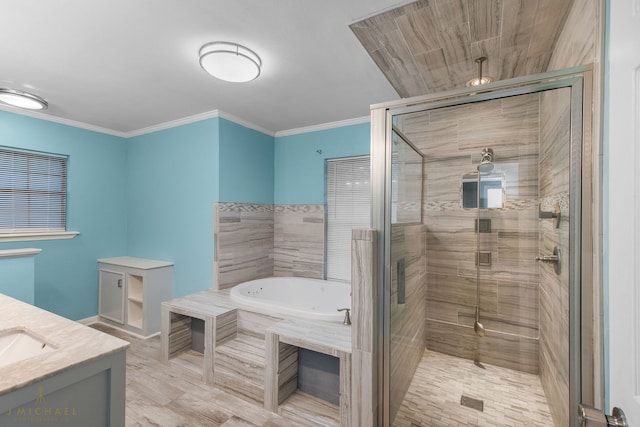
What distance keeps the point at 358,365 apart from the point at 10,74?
3.40 metres

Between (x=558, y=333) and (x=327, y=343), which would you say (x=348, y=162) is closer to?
(x=327, y=343)

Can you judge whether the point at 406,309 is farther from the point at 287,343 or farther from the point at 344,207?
the point at 344,207

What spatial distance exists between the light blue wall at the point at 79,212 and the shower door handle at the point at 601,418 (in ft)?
14.5

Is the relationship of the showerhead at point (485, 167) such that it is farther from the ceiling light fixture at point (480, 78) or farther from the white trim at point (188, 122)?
the white trim at point (188, 122)

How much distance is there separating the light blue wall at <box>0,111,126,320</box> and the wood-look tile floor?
4.80ft

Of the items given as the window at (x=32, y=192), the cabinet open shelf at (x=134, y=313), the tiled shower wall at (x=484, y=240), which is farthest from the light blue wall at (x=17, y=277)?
the tiled shower wall at (x=484, y=240)

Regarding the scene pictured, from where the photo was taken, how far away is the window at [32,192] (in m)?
2.97

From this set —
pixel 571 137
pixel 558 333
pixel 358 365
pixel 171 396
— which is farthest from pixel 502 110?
pixel 171 396

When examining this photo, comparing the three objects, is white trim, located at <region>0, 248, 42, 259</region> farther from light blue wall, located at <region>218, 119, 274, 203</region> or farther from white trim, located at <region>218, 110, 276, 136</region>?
white trim, located at <region>218, 110, 276, 136</region>

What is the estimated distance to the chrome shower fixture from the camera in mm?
2398

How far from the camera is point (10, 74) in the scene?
7.45 ft

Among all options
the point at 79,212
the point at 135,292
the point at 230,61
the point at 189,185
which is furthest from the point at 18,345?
the point at 79,212

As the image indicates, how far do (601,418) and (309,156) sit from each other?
3.28 m

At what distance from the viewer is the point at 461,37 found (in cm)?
171
